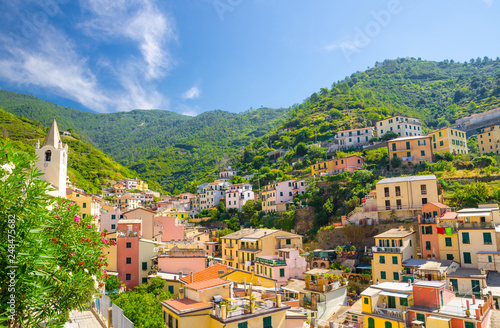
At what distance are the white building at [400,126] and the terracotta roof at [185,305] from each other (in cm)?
6836

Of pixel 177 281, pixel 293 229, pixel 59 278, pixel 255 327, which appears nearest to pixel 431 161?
pixel 293 229

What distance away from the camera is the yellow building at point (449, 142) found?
58.1 meters

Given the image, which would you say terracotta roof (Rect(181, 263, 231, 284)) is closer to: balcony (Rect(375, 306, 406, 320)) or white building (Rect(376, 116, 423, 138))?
balcony (Rect(375, 306, 406, 320))

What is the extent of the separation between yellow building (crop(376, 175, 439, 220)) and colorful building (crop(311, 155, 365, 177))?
642 inches

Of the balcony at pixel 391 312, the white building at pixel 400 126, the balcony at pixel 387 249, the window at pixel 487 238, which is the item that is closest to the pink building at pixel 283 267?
the balcony at pixel 387 249

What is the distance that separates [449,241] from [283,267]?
15.6 meters

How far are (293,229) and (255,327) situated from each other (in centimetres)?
3737

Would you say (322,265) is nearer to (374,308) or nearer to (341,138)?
(374,308)

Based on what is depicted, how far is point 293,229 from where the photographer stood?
52.8 meters

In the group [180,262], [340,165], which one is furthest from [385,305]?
[340,165]

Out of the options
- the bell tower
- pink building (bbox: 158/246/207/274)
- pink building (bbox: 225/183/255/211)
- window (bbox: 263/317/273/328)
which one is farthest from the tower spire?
pink building (bbox: 225/183/255/211)

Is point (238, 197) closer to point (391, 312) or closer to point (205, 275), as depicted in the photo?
point (205, 275)

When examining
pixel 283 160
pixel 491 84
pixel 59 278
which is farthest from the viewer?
pixel 491 84

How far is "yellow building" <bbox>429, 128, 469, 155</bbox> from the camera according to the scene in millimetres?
58062
